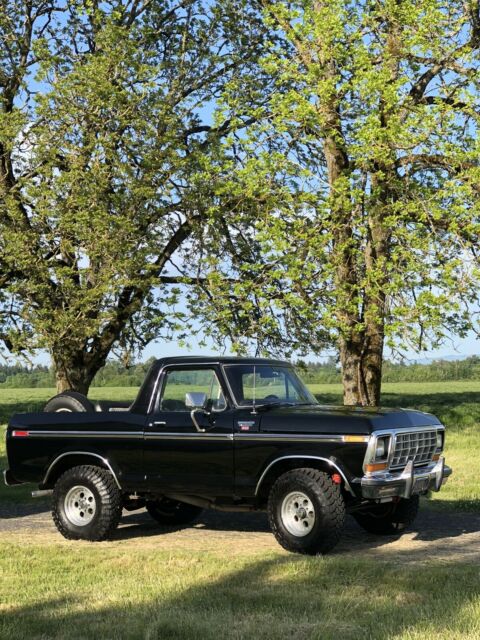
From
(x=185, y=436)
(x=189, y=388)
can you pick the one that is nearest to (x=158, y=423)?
(x=185, y=436)

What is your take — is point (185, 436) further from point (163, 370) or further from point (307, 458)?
point (307, 458)

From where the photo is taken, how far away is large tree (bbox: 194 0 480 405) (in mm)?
21141

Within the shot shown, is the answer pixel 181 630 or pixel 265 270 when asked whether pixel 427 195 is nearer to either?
pixel 265 270

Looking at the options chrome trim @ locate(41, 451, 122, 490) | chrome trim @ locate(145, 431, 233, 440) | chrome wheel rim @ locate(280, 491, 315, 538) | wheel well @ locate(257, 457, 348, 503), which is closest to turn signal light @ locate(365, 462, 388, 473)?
wheel well @ locate(257, 457, 348, 503)

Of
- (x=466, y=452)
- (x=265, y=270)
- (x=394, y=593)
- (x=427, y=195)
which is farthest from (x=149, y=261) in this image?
(x=394, y=593)

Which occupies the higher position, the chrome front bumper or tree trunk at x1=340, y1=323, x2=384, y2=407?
tree trunk at x1=340, y1=323, x2=384, y2=407

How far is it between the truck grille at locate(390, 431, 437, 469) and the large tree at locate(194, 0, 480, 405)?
34.1ft

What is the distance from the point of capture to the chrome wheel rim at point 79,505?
11.2m

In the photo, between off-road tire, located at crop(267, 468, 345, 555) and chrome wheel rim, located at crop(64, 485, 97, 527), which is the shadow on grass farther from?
chrome wheel rim, located at crop(64, 485, 97, 527)

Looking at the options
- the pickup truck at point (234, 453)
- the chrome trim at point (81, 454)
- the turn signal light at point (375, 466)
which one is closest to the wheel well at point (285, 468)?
the pickup truck at point (234, 453)

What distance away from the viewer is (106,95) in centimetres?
2397

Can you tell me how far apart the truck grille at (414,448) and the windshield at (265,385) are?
4.72ft

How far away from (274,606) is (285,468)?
2.71m

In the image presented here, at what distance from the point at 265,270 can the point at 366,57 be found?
547 centimetres
